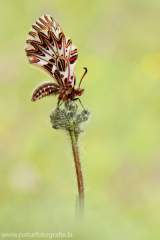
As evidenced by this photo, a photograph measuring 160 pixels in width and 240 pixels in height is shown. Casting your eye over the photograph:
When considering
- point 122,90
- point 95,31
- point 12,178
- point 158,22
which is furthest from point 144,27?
point 12,178

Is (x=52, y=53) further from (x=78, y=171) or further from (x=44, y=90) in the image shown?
(x=78, y=171)

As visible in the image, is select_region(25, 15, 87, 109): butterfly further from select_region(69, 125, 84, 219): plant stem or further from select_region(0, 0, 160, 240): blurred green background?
select_region(0, 0, 160, 240): blurred green background

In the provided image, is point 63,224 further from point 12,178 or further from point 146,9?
point 146,9

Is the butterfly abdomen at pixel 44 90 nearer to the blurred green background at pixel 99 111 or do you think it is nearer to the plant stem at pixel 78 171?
the plant stem at pixel 78 171

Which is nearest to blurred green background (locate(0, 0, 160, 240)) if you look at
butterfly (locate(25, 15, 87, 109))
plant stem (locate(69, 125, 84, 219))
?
butterfly (locate(25, 15, 87, 109))

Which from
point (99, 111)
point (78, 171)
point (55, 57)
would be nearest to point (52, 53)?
point (55, 57)
